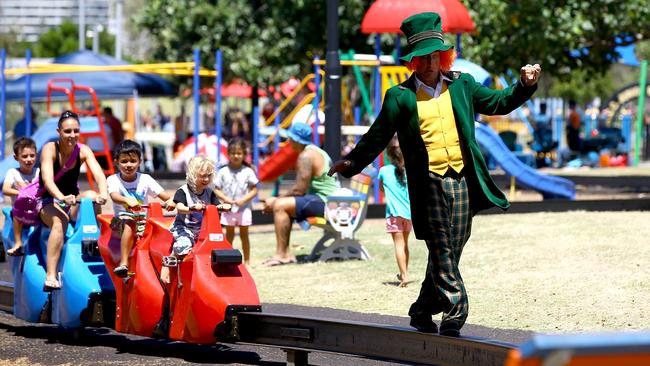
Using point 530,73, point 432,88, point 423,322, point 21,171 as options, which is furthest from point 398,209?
point 530,73

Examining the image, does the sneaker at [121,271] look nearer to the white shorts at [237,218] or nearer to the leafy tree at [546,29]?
the white shorts at [237,218]

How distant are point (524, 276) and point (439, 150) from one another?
488 centimetres

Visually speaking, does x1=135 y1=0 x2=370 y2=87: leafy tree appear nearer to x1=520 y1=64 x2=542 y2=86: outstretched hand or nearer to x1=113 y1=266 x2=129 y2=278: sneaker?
x1=113 y1=266 x2=129 y2=278: sneaker

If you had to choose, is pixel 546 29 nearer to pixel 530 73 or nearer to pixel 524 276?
pixel 524 276

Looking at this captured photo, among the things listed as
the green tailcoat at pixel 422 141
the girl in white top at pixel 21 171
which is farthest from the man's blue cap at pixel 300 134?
the green tailcoat at pixel 422 141

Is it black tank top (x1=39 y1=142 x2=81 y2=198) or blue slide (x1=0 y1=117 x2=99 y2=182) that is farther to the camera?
blue slide (x1=0 y1=117 x2=99 y2=182)

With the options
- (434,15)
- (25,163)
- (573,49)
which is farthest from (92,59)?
(434,15)

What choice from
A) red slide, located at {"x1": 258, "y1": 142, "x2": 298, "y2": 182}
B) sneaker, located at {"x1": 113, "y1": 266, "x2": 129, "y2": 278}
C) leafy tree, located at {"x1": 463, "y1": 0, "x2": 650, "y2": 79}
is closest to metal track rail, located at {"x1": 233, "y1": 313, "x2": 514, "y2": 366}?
sneaker, located at {"x1": 113, "y1": 266, "x2": 129, "y2": 278}

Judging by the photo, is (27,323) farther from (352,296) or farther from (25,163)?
(352,296)

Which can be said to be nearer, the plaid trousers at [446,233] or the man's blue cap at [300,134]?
the plaid trousers at [446,233]

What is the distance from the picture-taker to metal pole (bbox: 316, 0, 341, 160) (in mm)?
15836

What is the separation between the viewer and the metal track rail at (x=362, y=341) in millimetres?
6352

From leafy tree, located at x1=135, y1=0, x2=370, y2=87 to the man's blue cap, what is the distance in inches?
498

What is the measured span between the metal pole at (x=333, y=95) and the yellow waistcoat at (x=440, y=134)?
897 centimetres
